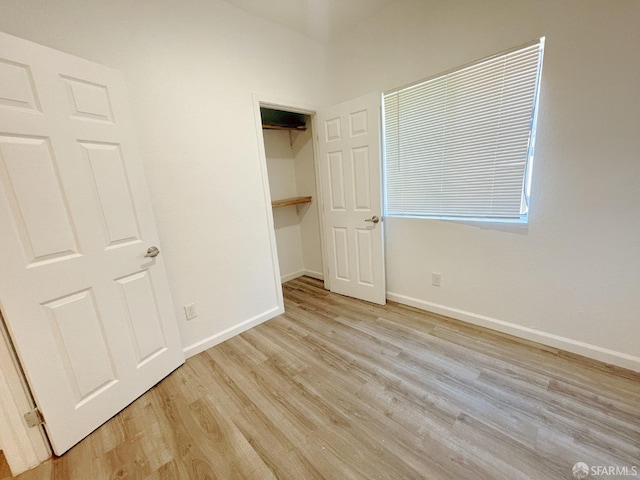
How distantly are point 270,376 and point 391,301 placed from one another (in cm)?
152

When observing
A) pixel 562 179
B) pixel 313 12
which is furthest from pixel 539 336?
pixel 313 12

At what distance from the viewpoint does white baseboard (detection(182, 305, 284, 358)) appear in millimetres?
2104

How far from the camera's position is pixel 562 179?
67.6 inches

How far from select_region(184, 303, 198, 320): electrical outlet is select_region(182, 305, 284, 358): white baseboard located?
0.77ft

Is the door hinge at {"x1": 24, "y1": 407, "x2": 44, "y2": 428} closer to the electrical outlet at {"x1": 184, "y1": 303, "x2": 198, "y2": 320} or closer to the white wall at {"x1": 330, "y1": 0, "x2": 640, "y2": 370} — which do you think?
the electrical outlet at {"x1": 184, "y1": 303, "x2": 198, "y2": 320}

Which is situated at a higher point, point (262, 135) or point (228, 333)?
point (262, 135)

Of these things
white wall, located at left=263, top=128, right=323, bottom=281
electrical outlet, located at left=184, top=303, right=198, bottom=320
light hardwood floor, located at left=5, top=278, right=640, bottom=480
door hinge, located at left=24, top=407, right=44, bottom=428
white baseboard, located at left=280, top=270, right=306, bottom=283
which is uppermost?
white wall, located at left=263, top=128, right=323, bottom=281

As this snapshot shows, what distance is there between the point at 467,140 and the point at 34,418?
3192mm

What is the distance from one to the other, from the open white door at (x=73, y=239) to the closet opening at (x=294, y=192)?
6.00ft

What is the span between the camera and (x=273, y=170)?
343 centimetres

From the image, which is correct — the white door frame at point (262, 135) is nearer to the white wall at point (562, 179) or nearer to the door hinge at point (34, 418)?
the white wall at point (562, 179)

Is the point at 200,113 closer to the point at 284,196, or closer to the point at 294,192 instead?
the point at 284,196

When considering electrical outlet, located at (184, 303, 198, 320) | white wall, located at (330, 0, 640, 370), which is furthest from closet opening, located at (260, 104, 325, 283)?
electrical outlet, located at (184, 303, 198, 320)

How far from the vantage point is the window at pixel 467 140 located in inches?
71.4
